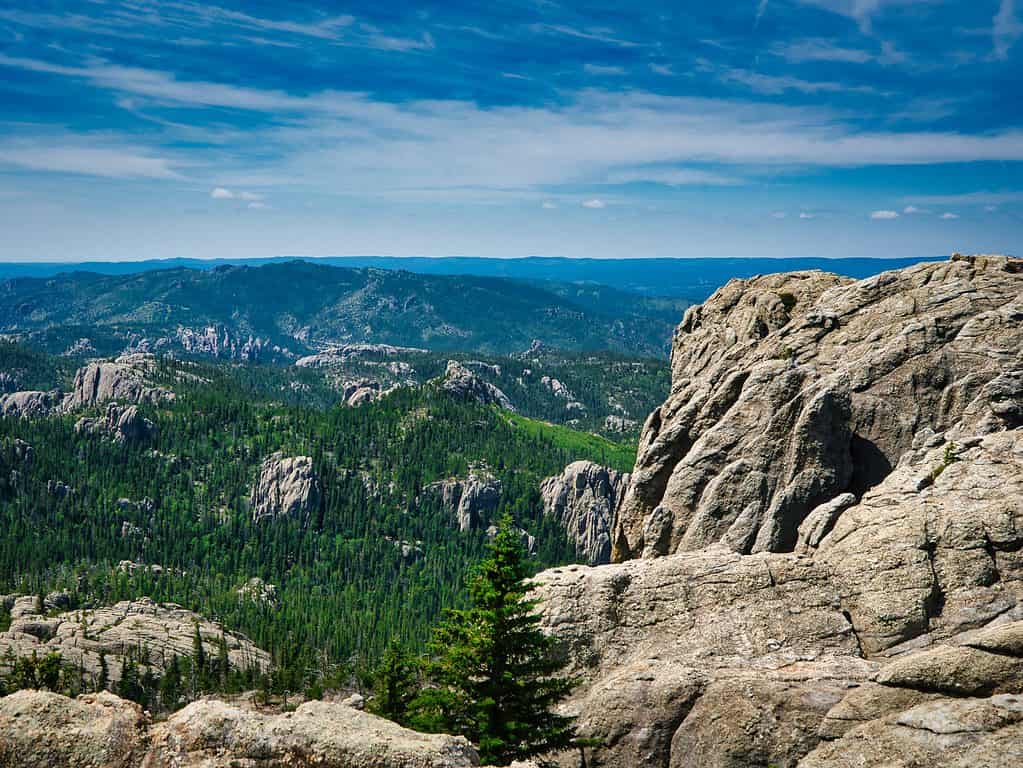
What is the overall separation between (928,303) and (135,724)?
5632cm

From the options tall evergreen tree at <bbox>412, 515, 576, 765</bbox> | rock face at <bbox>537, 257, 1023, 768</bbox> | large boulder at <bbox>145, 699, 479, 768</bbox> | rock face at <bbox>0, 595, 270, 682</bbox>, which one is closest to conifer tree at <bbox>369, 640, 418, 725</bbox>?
rock face at <bbox>537, 257, 1023, 768</bbox>

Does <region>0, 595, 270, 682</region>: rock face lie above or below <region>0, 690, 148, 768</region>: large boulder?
below

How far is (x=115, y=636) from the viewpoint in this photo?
515ft

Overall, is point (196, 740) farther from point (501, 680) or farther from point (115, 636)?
point (115, 636)

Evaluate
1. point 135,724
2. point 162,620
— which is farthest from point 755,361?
point 162,620

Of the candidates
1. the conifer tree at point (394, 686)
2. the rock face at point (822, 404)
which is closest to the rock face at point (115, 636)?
the conifer tree at point (394, 686)

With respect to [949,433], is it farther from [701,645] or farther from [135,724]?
[135,724]

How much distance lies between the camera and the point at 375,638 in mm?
187375

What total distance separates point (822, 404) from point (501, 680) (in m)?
28.5

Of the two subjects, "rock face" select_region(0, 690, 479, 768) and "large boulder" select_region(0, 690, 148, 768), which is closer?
"large boulder" select_region(0, 690, 148, 768)

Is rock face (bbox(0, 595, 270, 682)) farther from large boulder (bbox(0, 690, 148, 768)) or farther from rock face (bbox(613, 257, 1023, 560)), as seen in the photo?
large boulder (bbox(0, 690, 148, 768))

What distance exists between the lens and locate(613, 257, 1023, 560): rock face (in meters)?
45.6

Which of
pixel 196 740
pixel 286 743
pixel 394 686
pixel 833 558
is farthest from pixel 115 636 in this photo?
pixel 833 558

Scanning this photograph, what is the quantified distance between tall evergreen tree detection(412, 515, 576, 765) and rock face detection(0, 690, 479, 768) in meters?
10.8
